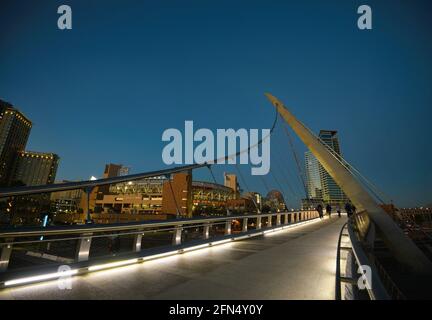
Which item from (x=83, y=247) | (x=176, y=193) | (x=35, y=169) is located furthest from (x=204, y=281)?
(x=35, y=169)

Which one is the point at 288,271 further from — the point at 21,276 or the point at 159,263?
the point at 21,276

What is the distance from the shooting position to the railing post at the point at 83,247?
4059mm

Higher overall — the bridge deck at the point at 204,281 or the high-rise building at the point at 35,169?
the high-rise building at the point at 35,169

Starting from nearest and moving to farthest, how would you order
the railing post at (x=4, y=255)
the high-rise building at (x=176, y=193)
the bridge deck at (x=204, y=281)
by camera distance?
the bridge deck at (x=204, y=281), the railing post at (x=4, y=255), the high-rise building at (x=176, y=193)

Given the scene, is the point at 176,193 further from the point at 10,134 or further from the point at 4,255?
the point at 10,134

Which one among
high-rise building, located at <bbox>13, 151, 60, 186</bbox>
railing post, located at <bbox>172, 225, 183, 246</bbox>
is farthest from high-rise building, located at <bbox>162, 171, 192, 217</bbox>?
high-rise building, located at <bbox>13, 151, 60, 186</bbox>

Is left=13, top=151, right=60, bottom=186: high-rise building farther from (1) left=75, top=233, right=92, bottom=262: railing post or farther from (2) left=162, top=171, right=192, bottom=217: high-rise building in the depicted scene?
(1) left=75, top=233, right=92, bottom=262: railing post

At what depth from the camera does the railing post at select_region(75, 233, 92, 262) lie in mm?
4059

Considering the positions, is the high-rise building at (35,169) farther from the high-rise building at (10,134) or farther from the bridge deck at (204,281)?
the bridge deck at (204,281)

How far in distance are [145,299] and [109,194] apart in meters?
100.0

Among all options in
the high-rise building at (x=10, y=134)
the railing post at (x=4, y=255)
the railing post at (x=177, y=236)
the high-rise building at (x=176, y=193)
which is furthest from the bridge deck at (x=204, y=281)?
the high-rise building at (x=10, y=134)

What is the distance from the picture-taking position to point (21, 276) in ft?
10.5
